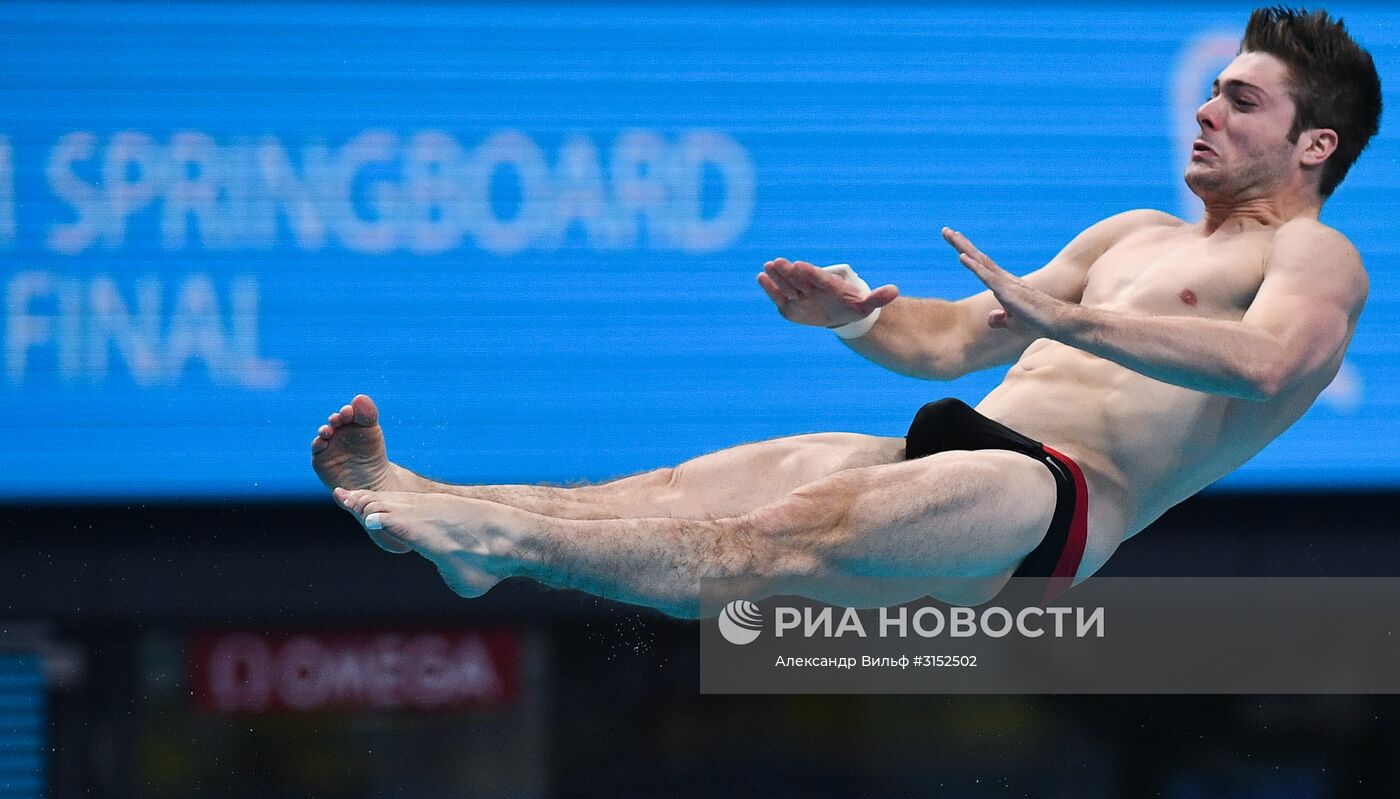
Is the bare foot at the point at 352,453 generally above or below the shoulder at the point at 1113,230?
Answer: below

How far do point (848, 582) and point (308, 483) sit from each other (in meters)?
2.06

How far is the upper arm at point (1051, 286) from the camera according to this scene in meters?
3.43

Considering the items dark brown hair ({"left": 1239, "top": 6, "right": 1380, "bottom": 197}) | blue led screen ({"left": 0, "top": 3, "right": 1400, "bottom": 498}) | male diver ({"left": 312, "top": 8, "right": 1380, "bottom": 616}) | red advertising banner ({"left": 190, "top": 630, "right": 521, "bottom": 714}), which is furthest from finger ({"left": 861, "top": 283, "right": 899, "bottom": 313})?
red advertising banner ({"left": 190, "top": 630, "right": 521, "bottom": 714})

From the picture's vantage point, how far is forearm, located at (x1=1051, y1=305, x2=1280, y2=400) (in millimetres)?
2754

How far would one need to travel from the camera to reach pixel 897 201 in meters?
4.51

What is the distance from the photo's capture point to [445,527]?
253cm

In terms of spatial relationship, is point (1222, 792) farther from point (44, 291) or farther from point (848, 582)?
point (44, 291)

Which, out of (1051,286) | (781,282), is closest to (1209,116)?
(1051,286)

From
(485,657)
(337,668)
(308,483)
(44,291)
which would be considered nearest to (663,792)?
(485,657)

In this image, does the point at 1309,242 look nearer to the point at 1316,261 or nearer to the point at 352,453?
the point at 1316,261

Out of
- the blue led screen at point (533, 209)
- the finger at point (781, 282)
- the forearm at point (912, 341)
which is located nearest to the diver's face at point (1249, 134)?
the forearm at point (912, 341)

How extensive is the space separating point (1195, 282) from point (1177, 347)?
41 centimetres

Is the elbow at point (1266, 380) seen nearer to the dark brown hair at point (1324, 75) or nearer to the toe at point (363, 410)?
the dark brown hair at point (1324, 75)

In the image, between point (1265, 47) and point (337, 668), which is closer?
point (1265, 47)
